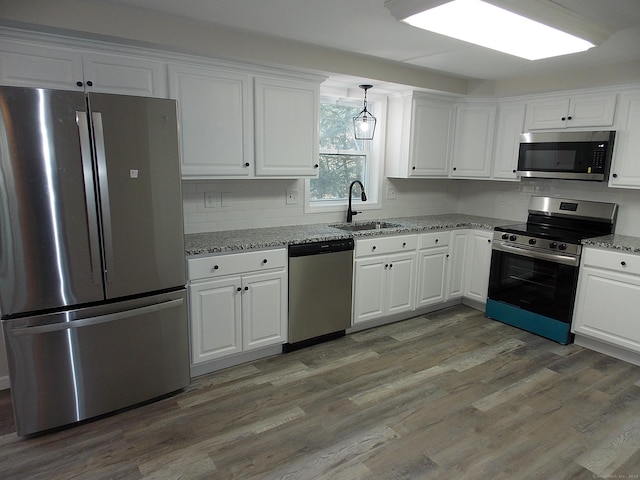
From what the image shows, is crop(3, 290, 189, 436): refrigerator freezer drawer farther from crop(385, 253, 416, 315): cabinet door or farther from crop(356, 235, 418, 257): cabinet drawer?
crop(385, 253, 416, 315): cabinet door

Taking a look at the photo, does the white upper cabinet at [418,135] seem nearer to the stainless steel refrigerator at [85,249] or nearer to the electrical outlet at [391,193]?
the electrical outlet at [391,193]

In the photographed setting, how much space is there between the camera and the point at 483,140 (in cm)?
433

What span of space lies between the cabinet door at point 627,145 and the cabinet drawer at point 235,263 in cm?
286

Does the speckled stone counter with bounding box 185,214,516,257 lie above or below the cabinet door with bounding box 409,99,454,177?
below

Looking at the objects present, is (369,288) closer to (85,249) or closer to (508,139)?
(508,139)

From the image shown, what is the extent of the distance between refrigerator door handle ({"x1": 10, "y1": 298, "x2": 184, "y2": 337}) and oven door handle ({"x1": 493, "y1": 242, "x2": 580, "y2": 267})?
2958mm

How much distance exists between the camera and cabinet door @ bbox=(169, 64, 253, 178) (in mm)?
2824

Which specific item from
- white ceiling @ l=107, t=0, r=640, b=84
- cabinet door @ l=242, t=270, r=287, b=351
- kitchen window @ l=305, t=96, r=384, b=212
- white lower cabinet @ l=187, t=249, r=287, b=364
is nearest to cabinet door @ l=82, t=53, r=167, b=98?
white ceiling @ l=107, t=0, r=640, b=84

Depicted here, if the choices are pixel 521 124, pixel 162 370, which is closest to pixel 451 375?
pixel 162 370

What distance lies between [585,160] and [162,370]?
3726mm

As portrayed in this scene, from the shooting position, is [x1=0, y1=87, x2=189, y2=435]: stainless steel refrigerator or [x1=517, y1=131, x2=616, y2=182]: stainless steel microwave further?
[x1=517, y1=131, x2=616, y2=182]: stainless steel microwave

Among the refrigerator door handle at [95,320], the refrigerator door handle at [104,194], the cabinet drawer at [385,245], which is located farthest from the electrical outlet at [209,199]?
the cabinet drawer at [385,245]

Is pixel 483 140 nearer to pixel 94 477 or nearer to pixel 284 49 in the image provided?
pixel 284 49

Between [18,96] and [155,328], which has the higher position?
[18,96]
